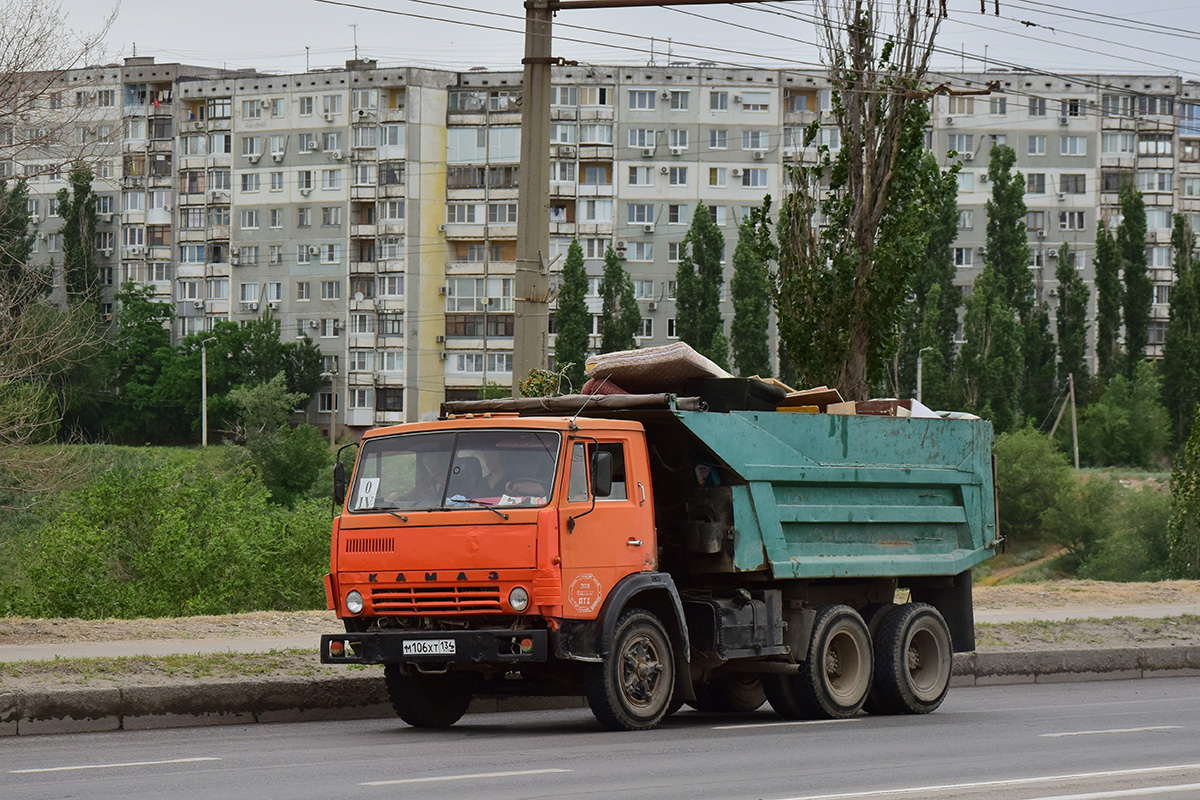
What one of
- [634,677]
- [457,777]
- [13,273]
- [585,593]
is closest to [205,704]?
[585,593]

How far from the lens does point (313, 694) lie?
45.5 feet

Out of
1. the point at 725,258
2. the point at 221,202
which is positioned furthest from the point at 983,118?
the point at 221,202

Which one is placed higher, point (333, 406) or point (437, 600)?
point (437, 600)

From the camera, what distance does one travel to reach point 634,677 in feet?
40.8

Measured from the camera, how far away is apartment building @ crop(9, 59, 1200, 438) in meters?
94.4

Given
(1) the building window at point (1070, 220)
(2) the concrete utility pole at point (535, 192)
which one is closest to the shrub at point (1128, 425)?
(1) the building window at point (1070, 220)

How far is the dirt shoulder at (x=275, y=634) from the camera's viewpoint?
44.4 feet

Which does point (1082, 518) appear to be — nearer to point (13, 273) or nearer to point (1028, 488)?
point (1028, 488)

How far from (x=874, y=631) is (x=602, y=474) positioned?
3806 mm

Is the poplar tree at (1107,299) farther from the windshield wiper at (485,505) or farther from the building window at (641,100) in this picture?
the windshield wiper at (485,505)

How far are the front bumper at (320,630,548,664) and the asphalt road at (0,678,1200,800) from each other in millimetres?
574

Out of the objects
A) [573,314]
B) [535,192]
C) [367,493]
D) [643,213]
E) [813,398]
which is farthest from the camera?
[643,213]

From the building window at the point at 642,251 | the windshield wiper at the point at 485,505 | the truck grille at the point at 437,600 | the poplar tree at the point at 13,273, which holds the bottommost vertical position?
the truck grille at the point at 437,600

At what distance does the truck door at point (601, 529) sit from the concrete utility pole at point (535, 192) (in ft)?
12.1
